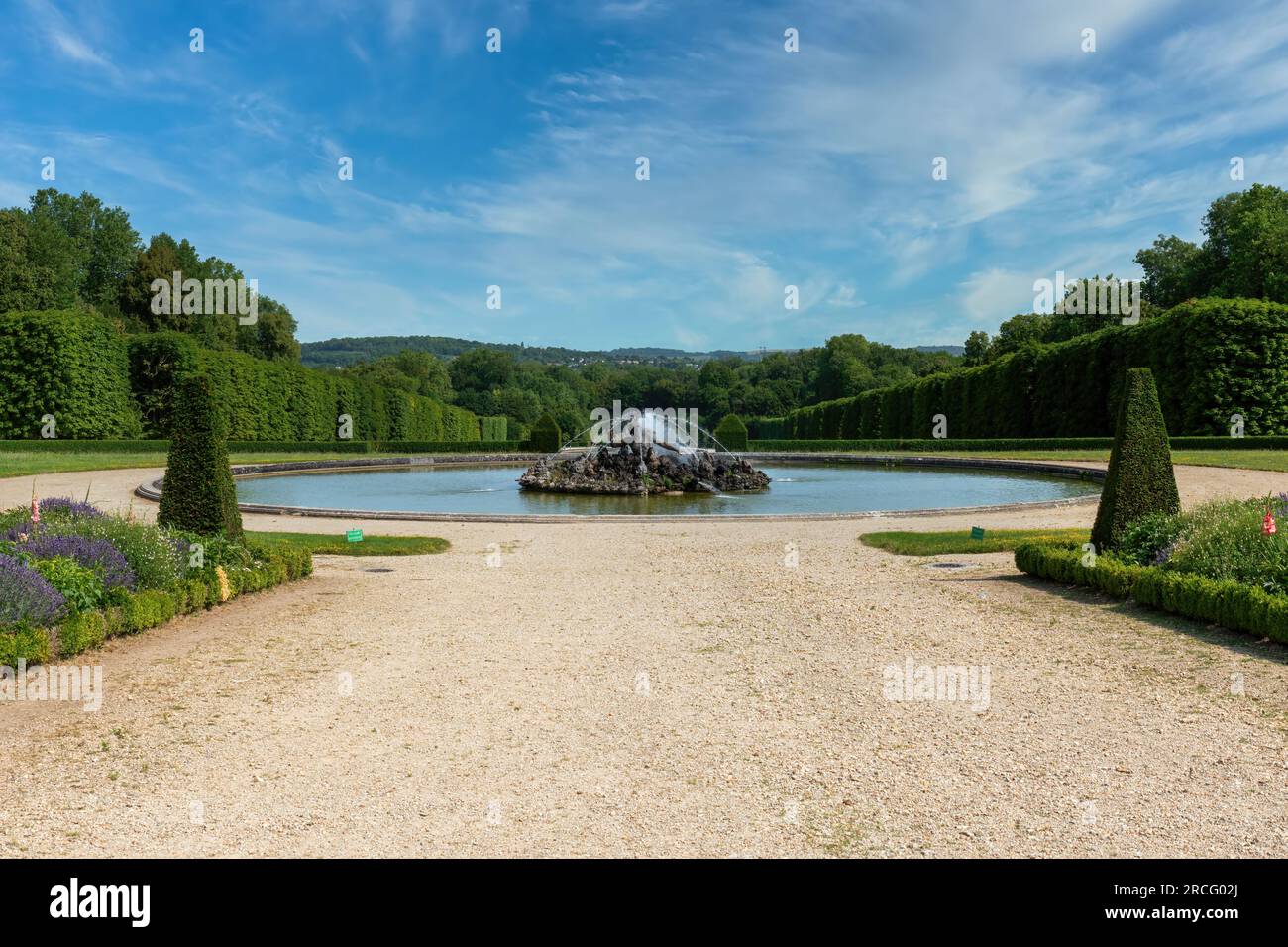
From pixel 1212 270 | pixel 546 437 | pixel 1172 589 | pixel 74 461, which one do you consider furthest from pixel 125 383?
pixel 1212 270

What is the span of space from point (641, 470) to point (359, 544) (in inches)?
409

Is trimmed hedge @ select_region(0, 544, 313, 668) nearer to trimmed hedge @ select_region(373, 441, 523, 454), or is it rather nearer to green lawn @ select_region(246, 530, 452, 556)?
green lawn @ select_region(246, 530, 452, 556)

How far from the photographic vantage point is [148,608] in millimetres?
7980

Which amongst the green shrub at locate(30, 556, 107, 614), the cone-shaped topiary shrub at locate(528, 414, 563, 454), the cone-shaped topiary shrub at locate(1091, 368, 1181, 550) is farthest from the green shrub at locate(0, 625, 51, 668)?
the cone-shaped topiary shrub at locate(528, 414, 563, 454)

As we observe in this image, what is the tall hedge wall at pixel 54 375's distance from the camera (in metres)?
37.9

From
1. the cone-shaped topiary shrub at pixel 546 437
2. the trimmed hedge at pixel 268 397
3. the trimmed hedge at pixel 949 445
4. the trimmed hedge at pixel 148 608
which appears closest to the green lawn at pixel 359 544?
the trimmed hedge at pixel 148 608

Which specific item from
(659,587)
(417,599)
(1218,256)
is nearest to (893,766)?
(659,587)

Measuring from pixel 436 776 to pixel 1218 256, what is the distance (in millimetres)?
64610

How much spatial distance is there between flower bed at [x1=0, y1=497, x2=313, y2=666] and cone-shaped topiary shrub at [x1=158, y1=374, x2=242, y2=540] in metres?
0.32

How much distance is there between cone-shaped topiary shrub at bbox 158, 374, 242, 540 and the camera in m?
10.2

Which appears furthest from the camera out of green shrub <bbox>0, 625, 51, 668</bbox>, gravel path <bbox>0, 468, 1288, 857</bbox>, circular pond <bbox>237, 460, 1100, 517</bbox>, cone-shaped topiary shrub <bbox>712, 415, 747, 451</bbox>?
cone-shaped topiary shrub <bbox>712, 415, 747, 451</bbox>

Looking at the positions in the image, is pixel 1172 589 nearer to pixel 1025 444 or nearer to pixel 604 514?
pixel 604 514

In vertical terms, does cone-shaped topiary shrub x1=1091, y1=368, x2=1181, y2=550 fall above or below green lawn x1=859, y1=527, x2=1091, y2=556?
above
